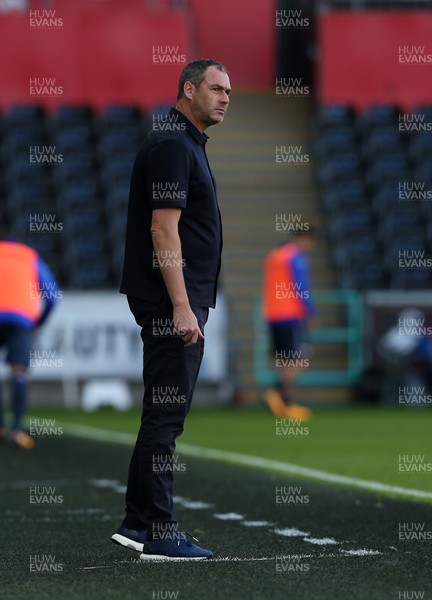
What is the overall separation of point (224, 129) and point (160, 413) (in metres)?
20.4

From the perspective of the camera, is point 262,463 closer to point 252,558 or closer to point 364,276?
point 252,558

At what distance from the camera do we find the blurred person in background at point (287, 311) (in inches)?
674

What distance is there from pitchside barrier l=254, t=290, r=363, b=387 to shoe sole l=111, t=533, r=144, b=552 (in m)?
14.4

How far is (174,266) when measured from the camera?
6.04 m

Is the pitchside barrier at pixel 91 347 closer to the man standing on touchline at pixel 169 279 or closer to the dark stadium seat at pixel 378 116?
the dark stadium seat at pixel 378 116

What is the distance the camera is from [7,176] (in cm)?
2439

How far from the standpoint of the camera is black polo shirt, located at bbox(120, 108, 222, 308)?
620 centimetres

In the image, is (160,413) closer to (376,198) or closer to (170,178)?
(170,178)

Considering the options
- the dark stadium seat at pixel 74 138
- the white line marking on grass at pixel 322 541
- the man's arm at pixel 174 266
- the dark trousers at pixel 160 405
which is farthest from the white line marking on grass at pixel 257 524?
the dark stadium seat at pixel 74 138

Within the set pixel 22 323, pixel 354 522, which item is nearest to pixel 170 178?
pixel 354 522

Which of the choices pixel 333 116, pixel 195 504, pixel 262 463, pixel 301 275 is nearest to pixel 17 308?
pixel 262 463

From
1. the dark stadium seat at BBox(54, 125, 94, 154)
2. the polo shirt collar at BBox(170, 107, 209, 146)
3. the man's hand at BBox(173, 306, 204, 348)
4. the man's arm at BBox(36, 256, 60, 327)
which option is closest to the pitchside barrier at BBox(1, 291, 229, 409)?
the dark stadium seat at BBox(54, 125, 94, 154)

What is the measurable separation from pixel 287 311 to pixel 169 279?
11.7 meters

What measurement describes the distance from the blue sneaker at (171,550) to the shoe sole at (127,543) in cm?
3
